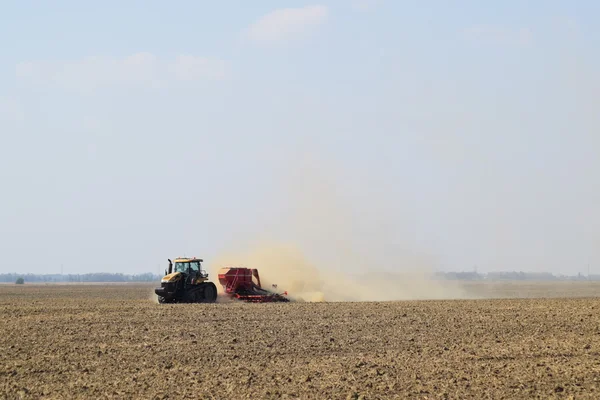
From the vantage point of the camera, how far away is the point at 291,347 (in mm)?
Answer: 24047

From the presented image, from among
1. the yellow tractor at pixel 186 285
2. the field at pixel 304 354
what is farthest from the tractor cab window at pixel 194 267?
the field at pixel 304 354

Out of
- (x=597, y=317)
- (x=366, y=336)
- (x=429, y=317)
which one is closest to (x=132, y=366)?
(x=366, y=336)

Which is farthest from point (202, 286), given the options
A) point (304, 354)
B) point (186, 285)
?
point (304, 354)

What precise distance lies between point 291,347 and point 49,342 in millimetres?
7742

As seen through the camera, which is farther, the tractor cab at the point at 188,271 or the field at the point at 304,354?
the tractor cab at the point at 188,271

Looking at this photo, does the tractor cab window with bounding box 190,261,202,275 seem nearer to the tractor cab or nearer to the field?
the tractor cab

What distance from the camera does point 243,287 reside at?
45.8 metres

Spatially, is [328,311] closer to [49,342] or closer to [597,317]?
[597,317]

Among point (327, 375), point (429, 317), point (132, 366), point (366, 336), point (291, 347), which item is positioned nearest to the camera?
point (327, 375)

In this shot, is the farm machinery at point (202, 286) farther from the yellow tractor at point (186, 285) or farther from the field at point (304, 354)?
the field at point (304, 354)

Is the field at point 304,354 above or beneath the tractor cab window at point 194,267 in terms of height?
beneath

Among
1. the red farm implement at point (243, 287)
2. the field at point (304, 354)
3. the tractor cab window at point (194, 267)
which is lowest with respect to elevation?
the field at point (304, 354)

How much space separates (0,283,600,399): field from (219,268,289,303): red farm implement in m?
9.67

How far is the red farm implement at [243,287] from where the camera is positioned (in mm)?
45625
